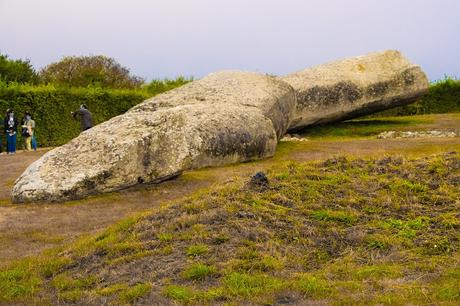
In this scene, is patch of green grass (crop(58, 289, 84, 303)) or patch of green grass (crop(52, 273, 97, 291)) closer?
patch of green grass (crop(58, 289, 84, 303))

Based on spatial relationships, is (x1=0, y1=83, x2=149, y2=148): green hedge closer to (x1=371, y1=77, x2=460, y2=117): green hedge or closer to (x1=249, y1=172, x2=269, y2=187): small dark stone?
(x1=371, y1=77, x2=460, y2=117): green hedge

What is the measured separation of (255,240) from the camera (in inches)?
357

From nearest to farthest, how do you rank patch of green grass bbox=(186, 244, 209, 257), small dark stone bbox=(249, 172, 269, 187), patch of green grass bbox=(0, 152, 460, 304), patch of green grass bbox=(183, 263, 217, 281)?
1. patch of green grass bbox=(0, 152, 460, 304)
2. patch of green grass bbox=(183, 263, 217, 281)
3. patch of green grass bbox=(186, 244, 209, 257)
4. small dark stone bbox=(249, 172, 269, 187)

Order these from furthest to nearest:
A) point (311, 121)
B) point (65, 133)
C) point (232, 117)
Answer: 1. point (65, 133)
2. point (311, 121)
3. point (232, 117)

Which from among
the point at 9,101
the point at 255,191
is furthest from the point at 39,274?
the point at 9,101

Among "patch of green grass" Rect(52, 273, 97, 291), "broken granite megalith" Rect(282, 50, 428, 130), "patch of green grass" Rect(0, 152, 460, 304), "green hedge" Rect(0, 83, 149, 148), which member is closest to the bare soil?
"patch of green grass" Rect(0, 152, 460, 304)

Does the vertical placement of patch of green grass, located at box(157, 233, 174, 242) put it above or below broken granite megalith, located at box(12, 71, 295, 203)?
below

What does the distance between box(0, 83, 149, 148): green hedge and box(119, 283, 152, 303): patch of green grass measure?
26.7 meters

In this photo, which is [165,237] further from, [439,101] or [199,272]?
[439,101]

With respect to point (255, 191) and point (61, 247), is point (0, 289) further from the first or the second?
point (255, 191)

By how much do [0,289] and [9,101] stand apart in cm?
2650

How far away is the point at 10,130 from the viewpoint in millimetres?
30406

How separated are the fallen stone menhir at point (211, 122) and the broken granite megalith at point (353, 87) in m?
0.05

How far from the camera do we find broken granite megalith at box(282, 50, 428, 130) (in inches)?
1216
